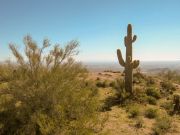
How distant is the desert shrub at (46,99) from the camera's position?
8422mm

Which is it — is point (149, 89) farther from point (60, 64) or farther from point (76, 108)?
point (76, 108)

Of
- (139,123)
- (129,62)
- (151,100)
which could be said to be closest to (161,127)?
(139,123)

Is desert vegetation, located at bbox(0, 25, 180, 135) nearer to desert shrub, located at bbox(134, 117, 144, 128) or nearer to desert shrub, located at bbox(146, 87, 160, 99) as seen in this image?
desert shrub, located at bbox(134, 117, 144, 128)

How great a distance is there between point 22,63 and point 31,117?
2.80 meters

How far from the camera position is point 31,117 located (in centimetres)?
875

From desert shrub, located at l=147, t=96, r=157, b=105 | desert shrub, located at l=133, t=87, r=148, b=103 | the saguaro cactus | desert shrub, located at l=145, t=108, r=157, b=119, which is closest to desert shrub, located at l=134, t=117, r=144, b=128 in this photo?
desert shrub, located at l=145, t=108, r=157, b=119

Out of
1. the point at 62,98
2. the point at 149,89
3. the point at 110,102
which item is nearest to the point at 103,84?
the point at 149,89

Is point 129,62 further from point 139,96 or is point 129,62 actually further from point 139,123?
point 139,123

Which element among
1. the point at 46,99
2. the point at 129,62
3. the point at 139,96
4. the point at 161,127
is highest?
the point at 129,62

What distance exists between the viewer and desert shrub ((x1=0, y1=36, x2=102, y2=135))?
842cm

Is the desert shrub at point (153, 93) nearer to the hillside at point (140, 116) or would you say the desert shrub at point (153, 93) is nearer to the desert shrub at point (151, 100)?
the hillside at point (140, 116)

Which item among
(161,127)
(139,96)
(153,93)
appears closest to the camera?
(161,127)

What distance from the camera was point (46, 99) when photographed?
956 cm

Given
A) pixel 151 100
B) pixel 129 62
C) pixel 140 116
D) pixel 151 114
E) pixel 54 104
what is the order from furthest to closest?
pixel 129 62, pixel 151 100, pixel 151 114, pixel 140 116, pixel 54 104
